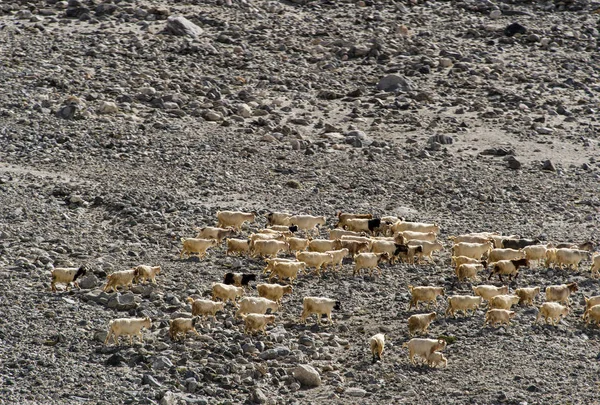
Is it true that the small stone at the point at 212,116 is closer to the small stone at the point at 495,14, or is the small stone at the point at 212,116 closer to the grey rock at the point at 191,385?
the small stone at the point at 495,14

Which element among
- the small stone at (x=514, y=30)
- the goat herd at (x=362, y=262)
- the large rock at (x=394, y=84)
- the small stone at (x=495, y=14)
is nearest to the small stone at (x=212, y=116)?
the large rock at (x=394, y=84)

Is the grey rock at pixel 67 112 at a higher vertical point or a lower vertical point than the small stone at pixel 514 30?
lower

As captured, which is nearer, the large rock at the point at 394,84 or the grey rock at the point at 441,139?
the grey rock at the point at 441,139

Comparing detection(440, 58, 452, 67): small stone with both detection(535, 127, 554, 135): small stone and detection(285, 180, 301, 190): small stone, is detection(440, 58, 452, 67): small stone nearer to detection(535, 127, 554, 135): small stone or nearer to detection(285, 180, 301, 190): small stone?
detection(535, 127, 554, 135): small stone

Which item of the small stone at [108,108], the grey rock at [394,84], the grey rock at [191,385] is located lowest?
the small stone at [108,108]

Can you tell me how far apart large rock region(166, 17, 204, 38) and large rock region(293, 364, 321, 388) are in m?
21.6

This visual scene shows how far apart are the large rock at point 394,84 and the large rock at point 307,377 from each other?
1818 cm

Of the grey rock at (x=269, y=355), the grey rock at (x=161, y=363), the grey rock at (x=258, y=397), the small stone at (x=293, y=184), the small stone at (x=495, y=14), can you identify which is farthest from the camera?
the small stone at (x=495, y=14)

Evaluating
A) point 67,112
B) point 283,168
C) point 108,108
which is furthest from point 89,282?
point 108,108

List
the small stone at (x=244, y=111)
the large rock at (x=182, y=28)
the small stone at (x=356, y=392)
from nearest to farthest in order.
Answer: the small stone at (x=356, y=392) < the small stone at (x=244, y=111) < the large rock at (x=182, y=28)

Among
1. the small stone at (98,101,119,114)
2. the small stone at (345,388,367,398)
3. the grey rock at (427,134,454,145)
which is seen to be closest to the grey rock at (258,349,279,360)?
the small stone at (345,388,367,398)

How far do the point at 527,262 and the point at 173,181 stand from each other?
8.37 meters

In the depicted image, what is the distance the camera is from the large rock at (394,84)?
31734 millimetres

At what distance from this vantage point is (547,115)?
1200 inches
